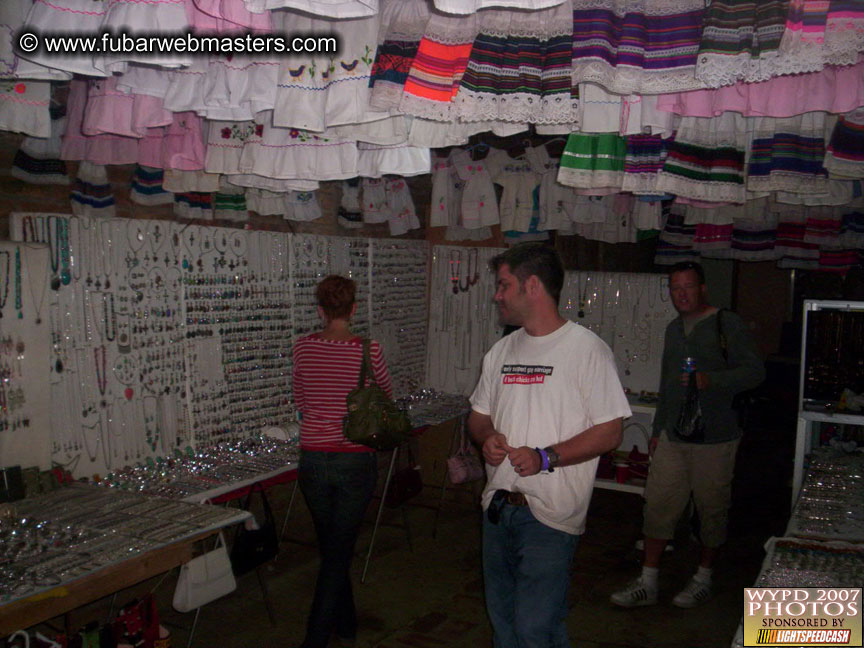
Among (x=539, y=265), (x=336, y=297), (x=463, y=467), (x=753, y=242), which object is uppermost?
(x=753, y=242)

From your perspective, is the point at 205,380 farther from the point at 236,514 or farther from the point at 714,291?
the point at 714,291

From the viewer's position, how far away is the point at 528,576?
267 centimetres

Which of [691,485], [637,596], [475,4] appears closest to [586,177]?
[475,4]

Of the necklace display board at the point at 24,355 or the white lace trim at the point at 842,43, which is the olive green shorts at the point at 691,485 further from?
the necklace display board at the point at 24,355

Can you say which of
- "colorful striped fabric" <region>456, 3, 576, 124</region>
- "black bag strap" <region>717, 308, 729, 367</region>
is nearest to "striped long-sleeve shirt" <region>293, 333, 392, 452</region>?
"colorful striped fabric" <region>456, 3, 576, 124</region>

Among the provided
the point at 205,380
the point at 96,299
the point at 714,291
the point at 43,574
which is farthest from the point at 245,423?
the point at 714,291

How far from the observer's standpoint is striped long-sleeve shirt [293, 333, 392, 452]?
12.1ft

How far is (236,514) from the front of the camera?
3572 mm

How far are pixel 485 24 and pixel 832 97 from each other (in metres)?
1.33

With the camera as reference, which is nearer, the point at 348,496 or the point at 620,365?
the point at 348,496

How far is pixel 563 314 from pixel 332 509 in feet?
12.4

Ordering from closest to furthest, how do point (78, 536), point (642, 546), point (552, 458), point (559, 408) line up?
point (552, 458), point (559, 408), point (78, 536), point (642, 546)

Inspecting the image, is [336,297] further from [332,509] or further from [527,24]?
[527,24]

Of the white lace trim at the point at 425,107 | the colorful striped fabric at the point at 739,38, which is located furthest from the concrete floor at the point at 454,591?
the colorful striped fabric at the point at 739,38
